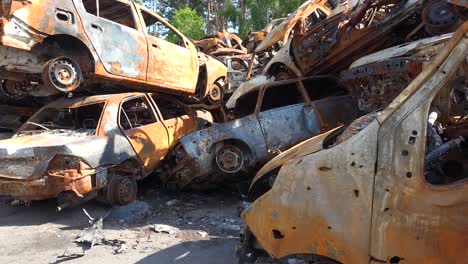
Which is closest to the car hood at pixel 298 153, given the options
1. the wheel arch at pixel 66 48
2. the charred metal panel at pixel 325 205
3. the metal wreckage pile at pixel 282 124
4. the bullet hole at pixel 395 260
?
the metal wreckage pile at pixel 282 124

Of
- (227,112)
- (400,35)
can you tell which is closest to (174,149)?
(227,112)

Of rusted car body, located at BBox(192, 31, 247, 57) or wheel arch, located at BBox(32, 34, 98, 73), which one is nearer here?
wheel arch, located at BBox(32, 34, 98, 73)

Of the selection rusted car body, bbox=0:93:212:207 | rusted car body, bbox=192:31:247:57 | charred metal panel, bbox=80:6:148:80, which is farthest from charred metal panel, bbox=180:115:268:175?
rusted car body, bbox=192:31:247:57

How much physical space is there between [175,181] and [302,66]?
3.05 meters

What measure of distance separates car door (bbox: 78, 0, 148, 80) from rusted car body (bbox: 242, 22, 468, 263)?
5.15 metres

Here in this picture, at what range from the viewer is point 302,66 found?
26.3 feet

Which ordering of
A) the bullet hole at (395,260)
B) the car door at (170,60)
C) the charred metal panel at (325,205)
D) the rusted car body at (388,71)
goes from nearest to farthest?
the bullet hole at (395,260) < the charred metal panel at (325,205) < the rusted car body at (388,71) < the car door at (170,60)

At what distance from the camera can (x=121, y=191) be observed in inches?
237

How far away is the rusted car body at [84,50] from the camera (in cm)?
657

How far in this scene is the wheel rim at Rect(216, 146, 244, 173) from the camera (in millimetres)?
6439

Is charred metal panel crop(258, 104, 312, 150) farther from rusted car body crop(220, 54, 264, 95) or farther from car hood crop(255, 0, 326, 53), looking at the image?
rusted car body crop(220, 54, 264, 95)

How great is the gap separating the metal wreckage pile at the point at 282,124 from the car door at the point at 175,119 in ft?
0.09

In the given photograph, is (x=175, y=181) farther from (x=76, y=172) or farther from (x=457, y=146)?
(x=457, y=146)

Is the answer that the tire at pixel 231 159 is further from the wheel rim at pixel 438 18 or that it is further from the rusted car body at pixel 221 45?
the rusted car body at pixel 221 45
